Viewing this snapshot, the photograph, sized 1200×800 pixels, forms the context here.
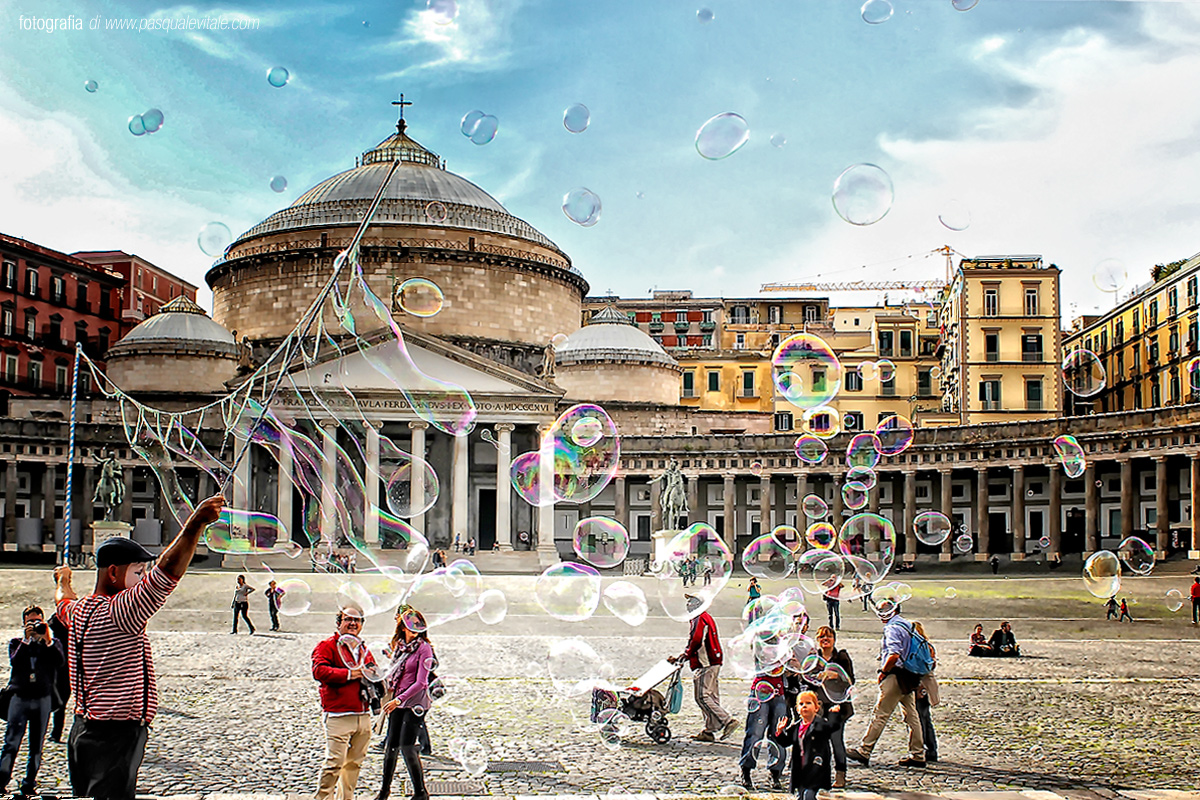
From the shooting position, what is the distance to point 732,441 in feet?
225

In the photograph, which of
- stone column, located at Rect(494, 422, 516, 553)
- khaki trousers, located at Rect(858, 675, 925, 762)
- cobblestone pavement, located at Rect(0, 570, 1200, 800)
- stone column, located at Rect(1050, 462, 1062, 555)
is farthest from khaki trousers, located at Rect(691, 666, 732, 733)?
stone column, located at Rect(494, 422, 516, 553)

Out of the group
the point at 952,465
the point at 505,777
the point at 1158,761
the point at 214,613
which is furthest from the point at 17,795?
the point at 952,465

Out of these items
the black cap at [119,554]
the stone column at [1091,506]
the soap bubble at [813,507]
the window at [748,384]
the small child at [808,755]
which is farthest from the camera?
the window at [748,384]

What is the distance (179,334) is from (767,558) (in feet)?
165

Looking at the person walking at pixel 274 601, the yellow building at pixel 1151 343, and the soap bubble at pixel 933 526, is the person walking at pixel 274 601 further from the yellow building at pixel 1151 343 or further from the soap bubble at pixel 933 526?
the yellow building at pixel 1151 343

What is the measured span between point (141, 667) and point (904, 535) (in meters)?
60.5

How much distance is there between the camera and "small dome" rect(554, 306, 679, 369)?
78.8 meters

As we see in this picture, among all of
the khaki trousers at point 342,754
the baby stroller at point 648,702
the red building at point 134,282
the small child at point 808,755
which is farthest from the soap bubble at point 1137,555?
the red building at point 134,282

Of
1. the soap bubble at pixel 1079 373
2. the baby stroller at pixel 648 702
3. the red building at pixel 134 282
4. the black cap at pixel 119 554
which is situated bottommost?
the baby stroller at pixel 648 702

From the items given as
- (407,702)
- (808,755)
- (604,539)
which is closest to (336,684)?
(407,702)

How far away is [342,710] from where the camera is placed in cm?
1071

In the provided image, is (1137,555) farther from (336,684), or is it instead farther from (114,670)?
(114,670)

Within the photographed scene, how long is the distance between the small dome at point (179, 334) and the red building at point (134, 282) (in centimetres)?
1278

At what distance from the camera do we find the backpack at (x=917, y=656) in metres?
13.8
